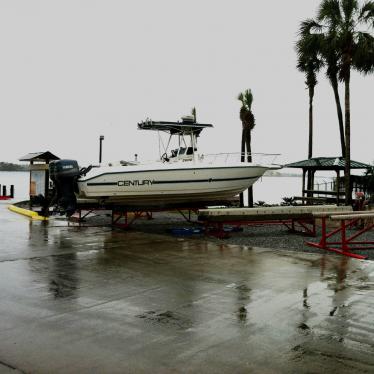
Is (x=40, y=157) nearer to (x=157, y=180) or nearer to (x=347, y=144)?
(x=157, y=180)

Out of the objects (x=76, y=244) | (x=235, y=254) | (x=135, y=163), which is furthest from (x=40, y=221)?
(x=235, y=254)

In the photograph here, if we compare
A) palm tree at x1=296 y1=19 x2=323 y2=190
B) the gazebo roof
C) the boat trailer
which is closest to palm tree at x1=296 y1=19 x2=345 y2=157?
palm tree at x1=296 y1=19 x2=323 y2=190

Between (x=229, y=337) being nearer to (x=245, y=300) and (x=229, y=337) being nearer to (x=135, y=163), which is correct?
(x=245, y=300)

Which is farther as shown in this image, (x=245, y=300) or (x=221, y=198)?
(x=221, y=198)

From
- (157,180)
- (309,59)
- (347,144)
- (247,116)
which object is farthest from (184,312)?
(247,116)

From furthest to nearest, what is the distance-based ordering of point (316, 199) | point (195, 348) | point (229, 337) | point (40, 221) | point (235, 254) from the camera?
point (316, 199)
point (40, 221)
point (235, 254)
point (229, 337)
point (195, 348)

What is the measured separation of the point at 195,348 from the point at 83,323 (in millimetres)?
1435

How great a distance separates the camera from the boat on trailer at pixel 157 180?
14.1 metres

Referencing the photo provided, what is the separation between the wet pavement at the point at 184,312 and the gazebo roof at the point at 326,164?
40.6 feet

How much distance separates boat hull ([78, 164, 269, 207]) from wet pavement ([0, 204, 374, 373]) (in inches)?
175

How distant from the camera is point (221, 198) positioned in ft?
49.3

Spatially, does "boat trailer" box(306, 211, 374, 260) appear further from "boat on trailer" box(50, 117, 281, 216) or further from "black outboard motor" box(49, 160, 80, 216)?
"black outboard motor" box(49, 160, 80, 216)

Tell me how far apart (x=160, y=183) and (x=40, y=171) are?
945 cm

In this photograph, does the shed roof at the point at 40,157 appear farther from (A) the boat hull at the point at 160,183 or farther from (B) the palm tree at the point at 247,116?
(B) the palm tree at the point at 247,116
